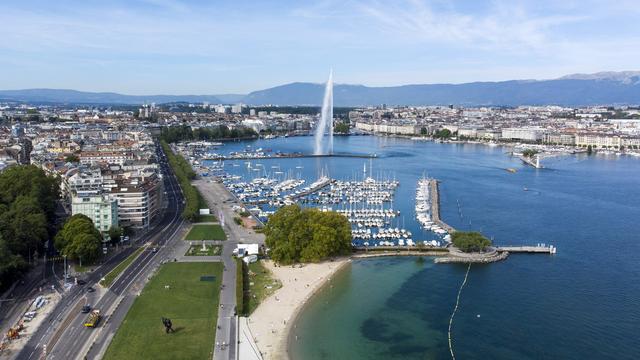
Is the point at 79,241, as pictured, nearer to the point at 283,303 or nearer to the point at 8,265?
the point at 8,265

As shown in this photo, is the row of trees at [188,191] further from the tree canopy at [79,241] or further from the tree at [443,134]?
the tree at [443,134]

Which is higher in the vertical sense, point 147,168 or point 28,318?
point 147,168

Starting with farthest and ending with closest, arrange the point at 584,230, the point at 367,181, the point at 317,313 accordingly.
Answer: the point at 367,181 → the point at 584,230 → the point at 317,313

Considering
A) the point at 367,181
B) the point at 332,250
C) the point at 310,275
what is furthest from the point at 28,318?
the point at 367,181

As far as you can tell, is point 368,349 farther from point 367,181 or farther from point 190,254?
point 367,181

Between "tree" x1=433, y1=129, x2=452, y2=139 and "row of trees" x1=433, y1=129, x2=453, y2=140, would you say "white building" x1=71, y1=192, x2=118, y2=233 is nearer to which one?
"row of trees" x1=433, y1=129, x2=453, y2=140
